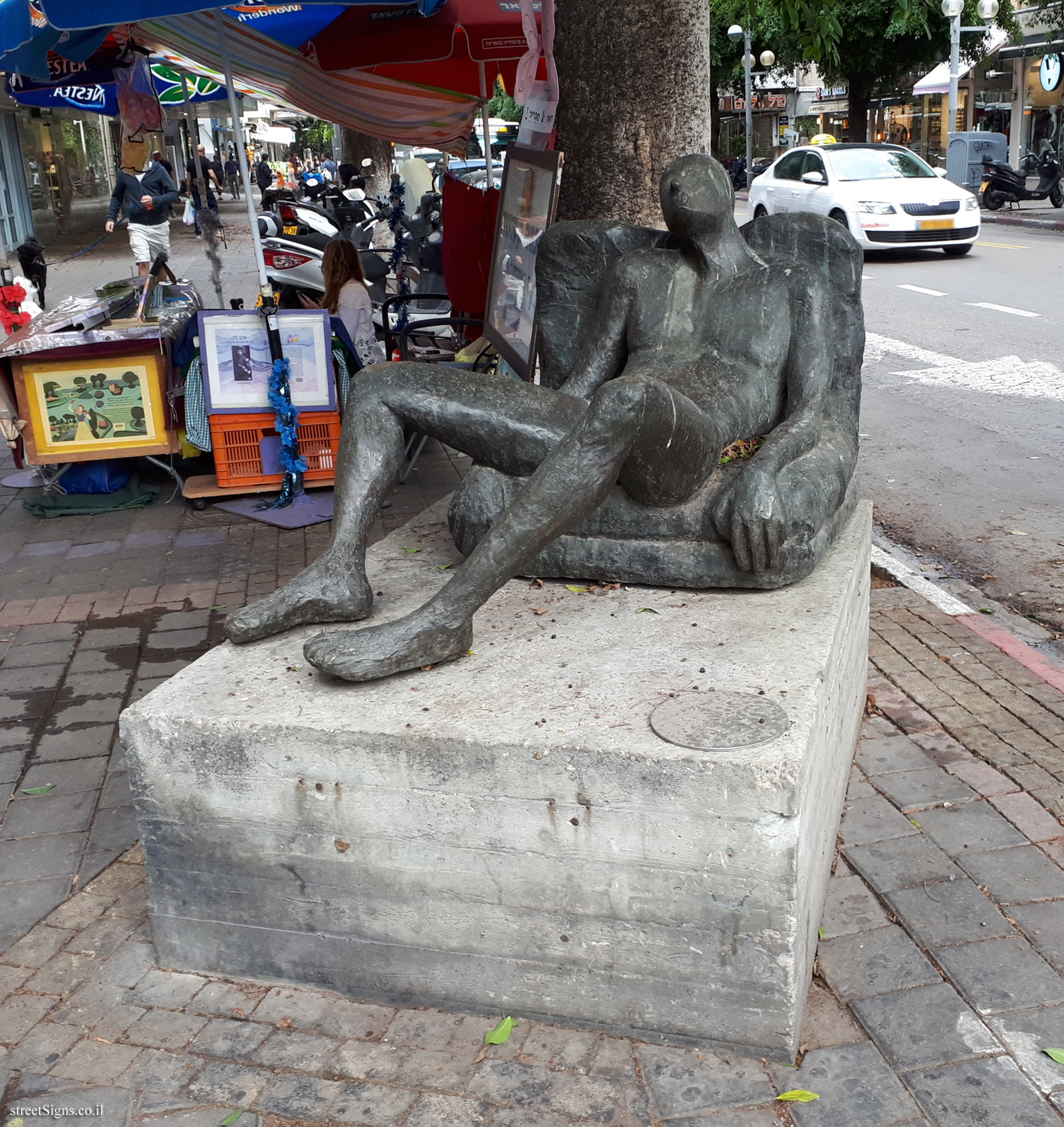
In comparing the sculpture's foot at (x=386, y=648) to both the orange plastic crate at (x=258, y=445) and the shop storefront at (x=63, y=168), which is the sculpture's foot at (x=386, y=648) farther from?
the shop storefront at (x=63, y=168)

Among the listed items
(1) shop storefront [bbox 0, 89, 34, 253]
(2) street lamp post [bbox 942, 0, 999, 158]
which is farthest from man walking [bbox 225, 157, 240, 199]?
(2) street lamp post [bbox 942, 0, 999, 158]

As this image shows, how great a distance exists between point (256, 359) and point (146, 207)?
30.2 ft

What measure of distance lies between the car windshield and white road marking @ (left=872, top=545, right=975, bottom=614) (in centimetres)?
1280

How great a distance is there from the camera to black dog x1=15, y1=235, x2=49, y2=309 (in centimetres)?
1291

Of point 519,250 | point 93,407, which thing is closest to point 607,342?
point 519,250

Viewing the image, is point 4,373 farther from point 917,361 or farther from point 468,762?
point 917,361

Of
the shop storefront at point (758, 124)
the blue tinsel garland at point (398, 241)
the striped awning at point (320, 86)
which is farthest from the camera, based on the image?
the shop storefront at point (758, 124)

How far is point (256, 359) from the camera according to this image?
21.5 ft

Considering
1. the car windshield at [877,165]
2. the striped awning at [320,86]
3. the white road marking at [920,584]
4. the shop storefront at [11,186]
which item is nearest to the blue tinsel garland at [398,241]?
the striped awning at [320,86]

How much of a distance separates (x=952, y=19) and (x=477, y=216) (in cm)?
2027

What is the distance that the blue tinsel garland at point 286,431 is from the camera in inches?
254

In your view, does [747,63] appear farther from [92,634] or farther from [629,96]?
[92,634]

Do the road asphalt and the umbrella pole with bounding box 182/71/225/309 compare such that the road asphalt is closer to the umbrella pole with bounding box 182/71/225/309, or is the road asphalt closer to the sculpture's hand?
the sculpture's hand

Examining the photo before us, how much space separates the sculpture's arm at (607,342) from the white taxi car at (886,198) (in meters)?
13.8
